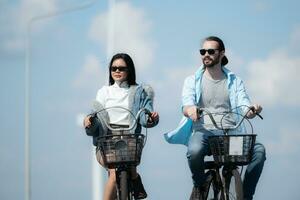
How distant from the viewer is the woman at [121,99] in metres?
10.9

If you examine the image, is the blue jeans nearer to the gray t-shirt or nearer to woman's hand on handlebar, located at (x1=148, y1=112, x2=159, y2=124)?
the gray t-shirt

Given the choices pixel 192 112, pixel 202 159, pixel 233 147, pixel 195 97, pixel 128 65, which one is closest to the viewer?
pixel 233 147

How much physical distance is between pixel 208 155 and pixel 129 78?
1180 mm

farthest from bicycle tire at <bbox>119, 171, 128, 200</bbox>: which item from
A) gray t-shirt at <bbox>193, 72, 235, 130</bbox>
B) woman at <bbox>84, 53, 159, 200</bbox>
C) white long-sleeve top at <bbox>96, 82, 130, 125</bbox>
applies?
gray t-shirt at <bbox>193, 72, 235, 130</bbox>

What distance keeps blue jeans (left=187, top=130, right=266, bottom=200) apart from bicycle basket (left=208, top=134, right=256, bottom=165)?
9.2 inches

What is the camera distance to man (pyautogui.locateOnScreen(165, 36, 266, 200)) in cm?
1048

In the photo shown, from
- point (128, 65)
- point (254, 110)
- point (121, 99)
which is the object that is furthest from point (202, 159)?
point (128, 65)

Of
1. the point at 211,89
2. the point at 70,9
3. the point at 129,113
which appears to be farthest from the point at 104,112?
the point at 70,9

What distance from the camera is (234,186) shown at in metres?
10.3

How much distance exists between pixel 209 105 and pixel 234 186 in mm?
867

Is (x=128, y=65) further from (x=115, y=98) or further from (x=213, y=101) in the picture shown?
(x=213, y=101)

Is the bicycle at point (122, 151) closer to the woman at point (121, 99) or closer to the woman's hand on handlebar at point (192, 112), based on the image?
Answer: the woman at point (121, 99)

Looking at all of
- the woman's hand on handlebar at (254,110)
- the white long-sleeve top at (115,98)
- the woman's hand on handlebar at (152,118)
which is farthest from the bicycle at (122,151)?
the woman's hand on handlebar at (254,110)

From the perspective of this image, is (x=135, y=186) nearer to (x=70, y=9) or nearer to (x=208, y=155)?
(x=208, y=155)
